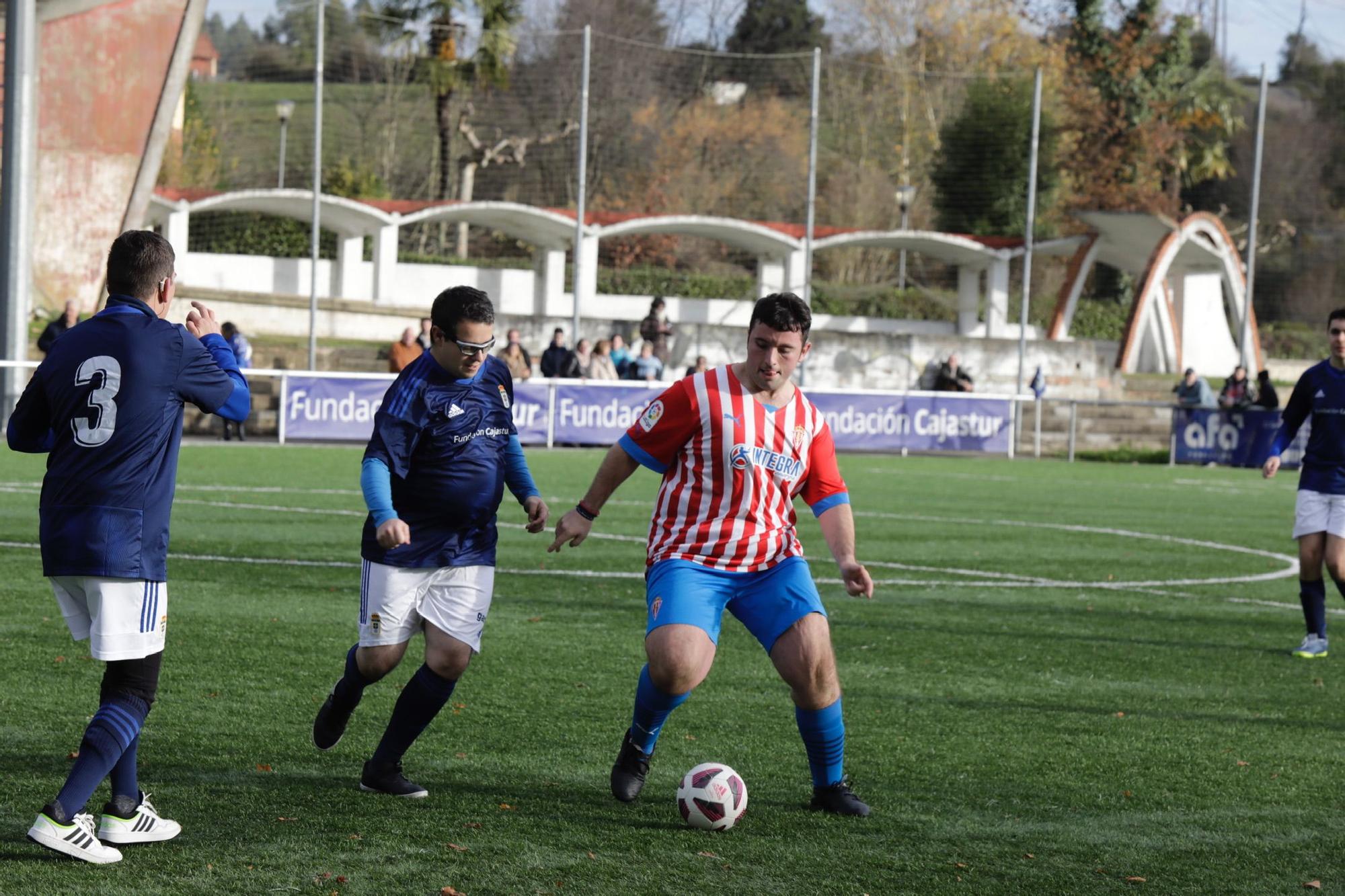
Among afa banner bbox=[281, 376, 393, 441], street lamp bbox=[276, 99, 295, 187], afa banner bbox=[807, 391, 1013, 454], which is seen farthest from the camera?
street lamp bbox=[276, 99, 295, 187]

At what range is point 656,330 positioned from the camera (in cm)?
2891

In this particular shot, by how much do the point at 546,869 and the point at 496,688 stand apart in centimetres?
267

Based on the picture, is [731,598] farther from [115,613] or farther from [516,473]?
[115,613]

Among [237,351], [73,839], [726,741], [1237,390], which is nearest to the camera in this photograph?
[73,839]

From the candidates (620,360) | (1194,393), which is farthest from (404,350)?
(1194,393)

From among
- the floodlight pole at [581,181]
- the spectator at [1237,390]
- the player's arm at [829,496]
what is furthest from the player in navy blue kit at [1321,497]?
the spectator at [1237,390]

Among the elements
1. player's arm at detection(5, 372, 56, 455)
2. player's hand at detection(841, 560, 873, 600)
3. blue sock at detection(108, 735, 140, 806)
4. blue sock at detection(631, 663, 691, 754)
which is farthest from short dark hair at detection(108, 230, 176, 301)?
player's hand at detection(841, 560, 873, 600)

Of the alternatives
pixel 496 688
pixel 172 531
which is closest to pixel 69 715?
pixel 496 688

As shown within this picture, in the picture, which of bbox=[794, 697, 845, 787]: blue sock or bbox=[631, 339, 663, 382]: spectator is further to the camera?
bbox=[631, 339, 663, 382]: spectator

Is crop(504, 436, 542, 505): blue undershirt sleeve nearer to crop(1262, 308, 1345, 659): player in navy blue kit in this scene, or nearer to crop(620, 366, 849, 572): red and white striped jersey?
crop(620, 366, 849, 572): red and white striped jersey

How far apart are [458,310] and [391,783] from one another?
1.56 metres

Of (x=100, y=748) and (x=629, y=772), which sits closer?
(x=100, y=748)

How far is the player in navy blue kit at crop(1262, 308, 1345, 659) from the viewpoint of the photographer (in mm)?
9047

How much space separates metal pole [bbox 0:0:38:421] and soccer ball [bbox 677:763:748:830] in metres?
14.2
